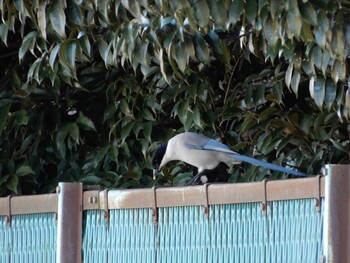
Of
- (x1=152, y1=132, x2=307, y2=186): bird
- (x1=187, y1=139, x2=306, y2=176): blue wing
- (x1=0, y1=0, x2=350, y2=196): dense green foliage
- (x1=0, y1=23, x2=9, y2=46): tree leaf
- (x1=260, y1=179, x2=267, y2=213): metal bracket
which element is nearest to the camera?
(x1=260, y1=179, x2=267, y2=213): metal bracket

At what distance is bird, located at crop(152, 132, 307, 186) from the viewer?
621 cm

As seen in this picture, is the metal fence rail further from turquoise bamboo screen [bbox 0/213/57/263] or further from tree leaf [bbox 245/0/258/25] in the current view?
tree leaf [bbox 245/0/258/25]

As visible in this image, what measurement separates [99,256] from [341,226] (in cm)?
132

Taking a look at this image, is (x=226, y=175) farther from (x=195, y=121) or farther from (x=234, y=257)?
(x=234, y=257)

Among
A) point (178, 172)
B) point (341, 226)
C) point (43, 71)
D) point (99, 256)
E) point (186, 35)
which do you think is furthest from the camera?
point (178, 172)

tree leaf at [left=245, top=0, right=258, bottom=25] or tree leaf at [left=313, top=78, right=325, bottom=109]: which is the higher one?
tree leaf at [left=245, top=0, right=258, bottom=25]

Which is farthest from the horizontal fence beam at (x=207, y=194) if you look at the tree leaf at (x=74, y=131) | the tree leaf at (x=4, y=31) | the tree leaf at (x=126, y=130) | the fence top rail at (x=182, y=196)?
the tree leaf at (x=74, y=131)

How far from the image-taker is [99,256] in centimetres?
443

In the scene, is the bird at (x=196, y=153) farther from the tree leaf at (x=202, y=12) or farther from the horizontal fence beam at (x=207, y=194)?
the tree leaf at (x=202, y=12)

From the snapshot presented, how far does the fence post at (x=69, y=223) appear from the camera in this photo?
4449 millimetres

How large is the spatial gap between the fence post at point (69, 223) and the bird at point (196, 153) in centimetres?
171

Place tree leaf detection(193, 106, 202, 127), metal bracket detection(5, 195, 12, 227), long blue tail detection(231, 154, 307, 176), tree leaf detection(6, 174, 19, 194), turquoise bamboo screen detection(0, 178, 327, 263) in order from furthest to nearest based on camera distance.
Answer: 1. tree leaf detection(6, 174, 19, 194)
2. tree leaf detection(193, 106, 202, 127)
3. long blue tail detection(231, 154, 307, 176)
4. metal bracket detection(5, 195, 12, 227)
5. turquoise bamboo screen detection(0, 178, 327, 263)

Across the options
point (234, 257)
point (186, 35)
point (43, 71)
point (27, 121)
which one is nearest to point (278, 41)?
point (186, 35)

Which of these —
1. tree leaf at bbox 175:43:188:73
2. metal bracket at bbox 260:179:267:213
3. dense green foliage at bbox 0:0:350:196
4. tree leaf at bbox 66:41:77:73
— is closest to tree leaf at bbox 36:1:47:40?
dense green foliage at bbox 0:0:350:196
